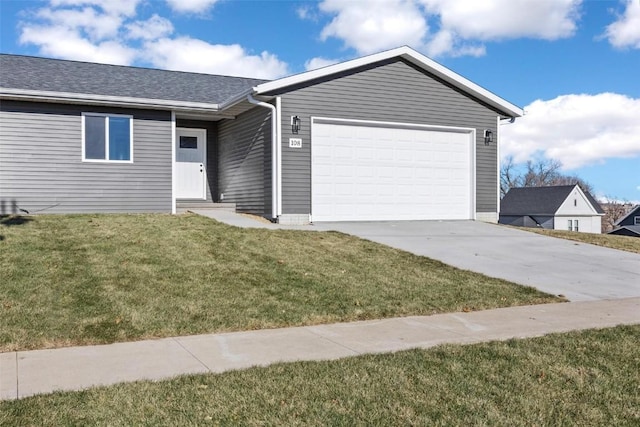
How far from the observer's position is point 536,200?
4750 cm

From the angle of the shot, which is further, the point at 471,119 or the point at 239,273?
the point at 471,119

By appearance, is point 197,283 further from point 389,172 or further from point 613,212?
point 613,212

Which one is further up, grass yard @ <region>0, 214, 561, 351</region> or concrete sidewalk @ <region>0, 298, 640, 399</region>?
grass yard @ <region>0, 214, 561, 351</region>

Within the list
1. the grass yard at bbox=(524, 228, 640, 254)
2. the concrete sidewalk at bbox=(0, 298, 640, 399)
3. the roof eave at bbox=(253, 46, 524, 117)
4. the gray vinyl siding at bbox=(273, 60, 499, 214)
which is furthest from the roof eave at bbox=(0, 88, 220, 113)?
the concrete sidewalk at bbox=(0, 298, 640, 399)

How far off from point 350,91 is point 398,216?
11.8ft

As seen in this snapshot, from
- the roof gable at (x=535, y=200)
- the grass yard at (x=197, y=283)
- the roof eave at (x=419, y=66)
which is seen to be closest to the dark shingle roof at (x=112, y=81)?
the roof eave at (x=419, y=66)

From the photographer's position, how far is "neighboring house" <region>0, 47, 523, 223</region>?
13766 millimetres

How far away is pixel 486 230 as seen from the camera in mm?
14656

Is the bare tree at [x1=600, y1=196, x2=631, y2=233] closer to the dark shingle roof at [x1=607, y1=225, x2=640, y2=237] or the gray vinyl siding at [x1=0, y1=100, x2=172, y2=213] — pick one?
the dark shingle roof at [x1=607, y1=225, x2=640, y2=237]

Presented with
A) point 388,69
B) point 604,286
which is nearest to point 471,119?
point 388,69

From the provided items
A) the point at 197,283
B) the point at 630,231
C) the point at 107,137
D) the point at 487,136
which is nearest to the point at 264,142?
the point at 107,137

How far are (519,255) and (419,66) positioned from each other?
21.7 ft

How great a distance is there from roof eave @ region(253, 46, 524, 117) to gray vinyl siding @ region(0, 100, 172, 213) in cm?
357

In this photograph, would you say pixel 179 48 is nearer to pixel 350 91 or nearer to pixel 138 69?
pixel 138 69
